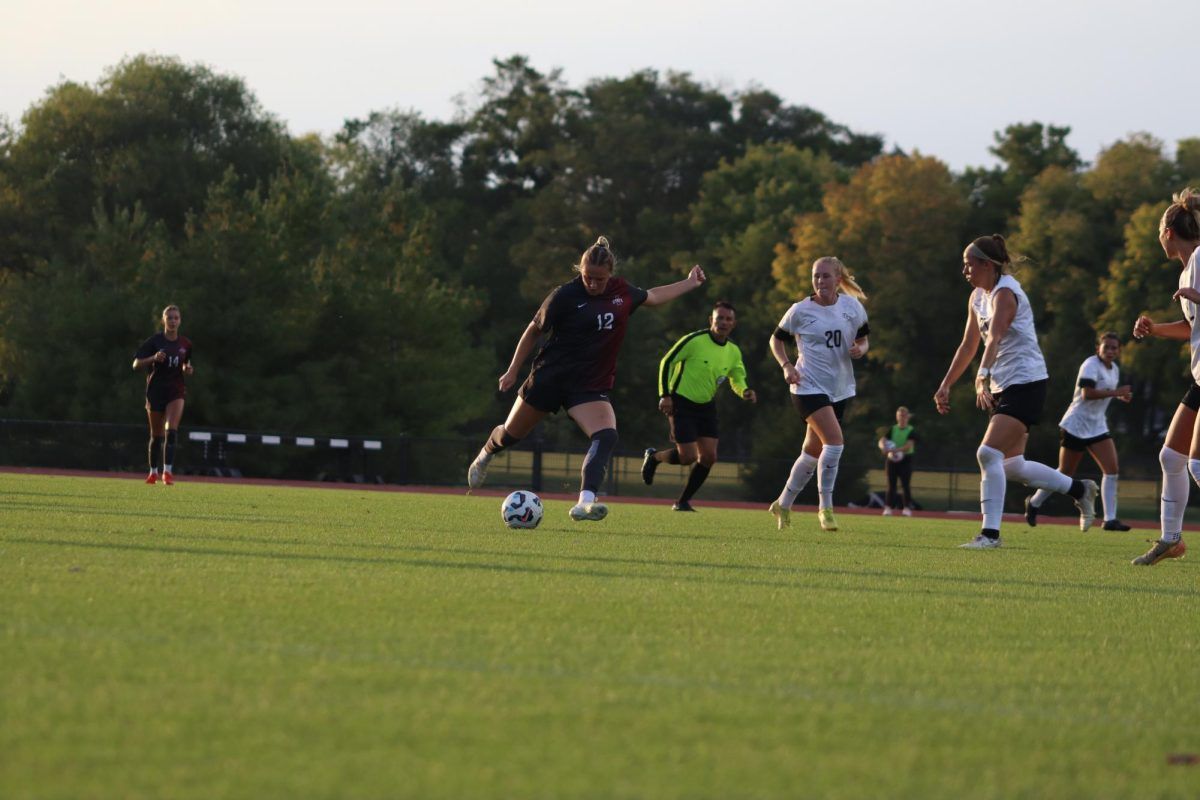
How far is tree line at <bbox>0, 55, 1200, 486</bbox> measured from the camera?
43.0 metres

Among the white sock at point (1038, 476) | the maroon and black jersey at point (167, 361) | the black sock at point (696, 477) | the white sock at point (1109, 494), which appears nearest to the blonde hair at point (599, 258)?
the white sock at point (1038, 476)

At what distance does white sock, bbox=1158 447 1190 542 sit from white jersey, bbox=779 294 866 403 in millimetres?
4055

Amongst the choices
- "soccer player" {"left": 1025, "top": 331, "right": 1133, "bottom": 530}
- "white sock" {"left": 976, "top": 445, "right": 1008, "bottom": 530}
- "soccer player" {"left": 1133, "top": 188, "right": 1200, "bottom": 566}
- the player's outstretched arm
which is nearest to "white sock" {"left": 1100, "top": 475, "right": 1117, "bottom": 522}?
"soccer player" {"left": 1025, "top": 331, "right": 1133, "bottom": 530}

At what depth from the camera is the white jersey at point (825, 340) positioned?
15.1m

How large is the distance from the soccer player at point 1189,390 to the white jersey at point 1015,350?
4.27ft

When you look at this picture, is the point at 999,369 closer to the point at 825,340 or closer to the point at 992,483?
the point at 992,483

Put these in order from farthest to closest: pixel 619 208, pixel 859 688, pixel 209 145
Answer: pixel 619 208, pixel 209 145, pixel 859 688

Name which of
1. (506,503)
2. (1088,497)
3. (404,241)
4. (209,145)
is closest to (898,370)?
(404,241)

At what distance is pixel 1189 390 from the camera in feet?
37.0

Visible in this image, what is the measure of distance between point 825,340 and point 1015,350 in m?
2.53

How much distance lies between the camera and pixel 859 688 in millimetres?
4891

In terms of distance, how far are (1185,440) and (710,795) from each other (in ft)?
28.5

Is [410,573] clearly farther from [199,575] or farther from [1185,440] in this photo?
[1185,440]

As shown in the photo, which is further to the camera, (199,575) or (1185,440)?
(1185,440)
